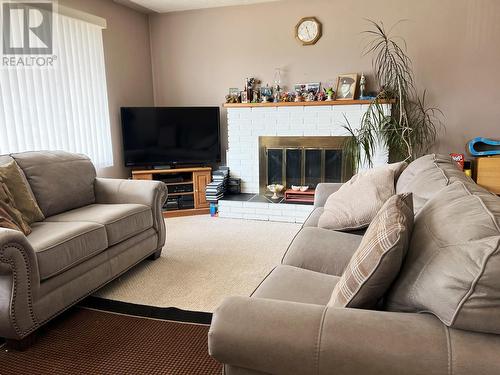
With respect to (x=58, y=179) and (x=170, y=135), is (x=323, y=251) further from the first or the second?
(x=170, y=135)

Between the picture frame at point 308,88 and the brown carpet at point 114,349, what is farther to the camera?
the picture frame at point 308,88

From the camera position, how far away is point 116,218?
2.55 m

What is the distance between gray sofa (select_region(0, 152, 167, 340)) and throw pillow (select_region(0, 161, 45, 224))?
8 cm

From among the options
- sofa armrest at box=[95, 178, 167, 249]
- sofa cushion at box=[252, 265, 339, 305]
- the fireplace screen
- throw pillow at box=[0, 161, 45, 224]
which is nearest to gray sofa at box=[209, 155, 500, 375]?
sofa cushion at box=[252, 265, 339, 305]

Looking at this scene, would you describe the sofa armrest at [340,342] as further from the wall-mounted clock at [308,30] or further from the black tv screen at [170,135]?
the wall-mounted clock at [308,30]

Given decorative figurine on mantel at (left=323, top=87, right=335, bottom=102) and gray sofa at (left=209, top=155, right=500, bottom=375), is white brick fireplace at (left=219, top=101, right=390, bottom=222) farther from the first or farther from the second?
gray sofa at (left=209, top=155, right=500, bottom=375)

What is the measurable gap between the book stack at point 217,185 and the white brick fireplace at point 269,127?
0.37ft

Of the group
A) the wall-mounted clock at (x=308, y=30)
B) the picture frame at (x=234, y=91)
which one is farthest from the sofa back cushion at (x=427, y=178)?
the picture frame at (x=234, y=91)

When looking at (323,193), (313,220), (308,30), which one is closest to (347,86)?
(308,30)

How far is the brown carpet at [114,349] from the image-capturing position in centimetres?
175

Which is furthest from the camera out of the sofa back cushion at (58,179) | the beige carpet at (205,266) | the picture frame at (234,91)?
the picture frame at (234,91)

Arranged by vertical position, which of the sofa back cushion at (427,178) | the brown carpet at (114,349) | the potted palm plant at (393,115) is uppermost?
the potted palm plant at (393,115)

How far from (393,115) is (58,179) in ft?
10.9

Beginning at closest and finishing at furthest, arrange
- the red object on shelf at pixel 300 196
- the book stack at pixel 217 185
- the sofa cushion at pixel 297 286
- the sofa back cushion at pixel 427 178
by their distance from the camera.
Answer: the sofa cushion at pixel 297 286 → the sofa back cushion at pixel 427 178 → the red object on shelf at pixel 300 196 → the book stack at pixel 217 185
